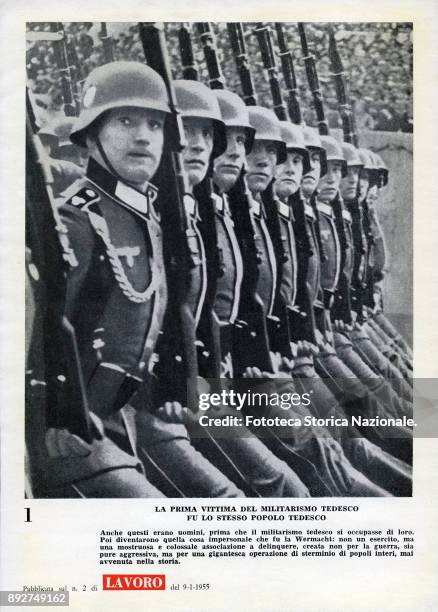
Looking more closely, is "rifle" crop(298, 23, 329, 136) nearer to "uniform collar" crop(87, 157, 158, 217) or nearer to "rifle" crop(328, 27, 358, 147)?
"rifle" crop(328, 27, 358, 147)

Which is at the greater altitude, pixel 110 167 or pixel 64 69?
pixel 64 69

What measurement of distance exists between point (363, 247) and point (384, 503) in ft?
1.43

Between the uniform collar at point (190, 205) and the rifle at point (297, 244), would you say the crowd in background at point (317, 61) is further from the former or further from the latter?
the uniform collar at point (190, 205)

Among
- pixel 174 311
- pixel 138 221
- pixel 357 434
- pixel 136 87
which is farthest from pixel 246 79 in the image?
pixel 357 434

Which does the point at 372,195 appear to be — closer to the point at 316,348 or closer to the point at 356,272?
the point at 356,272

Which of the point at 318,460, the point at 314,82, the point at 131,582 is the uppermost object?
the point at 314,82

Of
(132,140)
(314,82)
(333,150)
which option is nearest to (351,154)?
(333,150)

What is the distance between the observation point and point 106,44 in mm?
1141

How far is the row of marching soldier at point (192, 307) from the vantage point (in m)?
1.13

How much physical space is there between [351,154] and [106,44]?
0.45 metres

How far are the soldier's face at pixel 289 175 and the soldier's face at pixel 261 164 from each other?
14 mm

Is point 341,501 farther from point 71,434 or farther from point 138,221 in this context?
point 138,221

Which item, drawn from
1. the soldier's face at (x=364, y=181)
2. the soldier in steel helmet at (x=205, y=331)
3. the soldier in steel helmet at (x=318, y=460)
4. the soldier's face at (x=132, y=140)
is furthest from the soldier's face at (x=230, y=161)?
the soldier in steel helmet at (x=318, y=460)

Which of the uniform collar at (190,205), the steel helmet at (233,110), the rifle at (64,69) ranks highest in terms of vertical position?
the rifle at (64,69)
